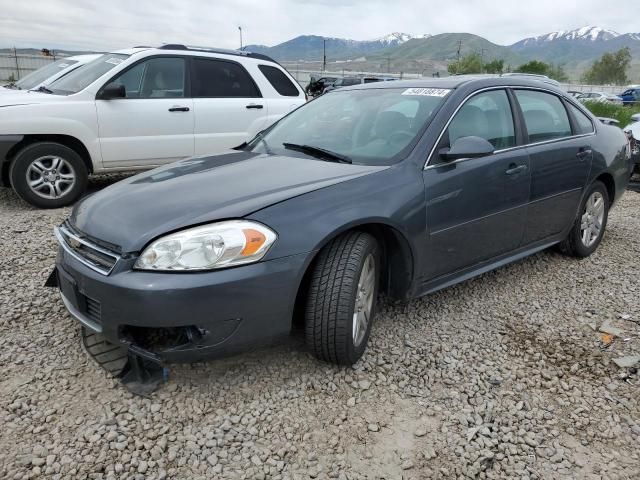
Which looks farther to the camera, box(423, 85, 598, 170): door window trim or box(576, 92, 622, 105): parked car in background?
box(576, 92, 622, 105): parked car in background

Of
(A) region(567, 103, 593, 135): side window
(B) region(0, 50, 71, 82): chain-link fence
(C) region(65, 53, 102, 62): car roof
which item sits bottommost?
(A) region(567, 103, 593, 135): side window

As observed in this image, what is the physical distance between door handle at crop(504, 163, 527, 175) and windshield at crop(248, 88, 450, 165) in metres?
0.68

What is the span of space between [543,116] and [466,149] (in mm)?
1373

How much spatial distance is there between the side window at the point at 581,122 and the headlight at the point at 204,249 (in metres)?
3.20

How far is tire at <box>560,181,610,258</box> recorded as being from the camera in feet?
14.6

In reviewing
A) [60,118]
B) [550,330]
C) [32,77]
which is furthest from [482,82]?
[32,77]

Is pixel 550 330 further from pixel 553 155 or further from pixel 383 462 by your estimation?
pixel 383 462

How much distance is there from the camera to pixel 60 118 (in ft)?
17.9

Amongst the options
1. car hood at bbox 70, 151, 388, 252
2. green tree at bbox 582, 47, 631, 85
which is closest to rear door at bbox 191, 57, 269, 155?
car hood at bbox 70, 151, 388, 252

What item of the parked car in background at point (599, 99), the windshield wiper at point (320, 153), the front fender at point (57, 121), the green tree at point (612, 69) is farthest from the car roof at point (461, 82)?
the green tree at point (612, 69)

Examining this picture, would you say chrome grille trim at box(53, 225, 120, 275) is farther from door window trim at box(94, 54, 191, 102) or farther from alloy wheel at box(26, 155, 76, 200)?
door window trim at box(94, 54, 191, 102)

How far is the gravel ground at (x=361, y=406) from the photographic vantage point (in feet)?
7.19

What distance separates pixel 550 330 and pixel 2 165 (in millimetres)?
5260

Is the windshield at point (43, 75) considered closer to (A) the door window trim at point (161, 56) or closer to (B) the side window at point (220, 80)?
(A) the door window trim at point (161, 56)
